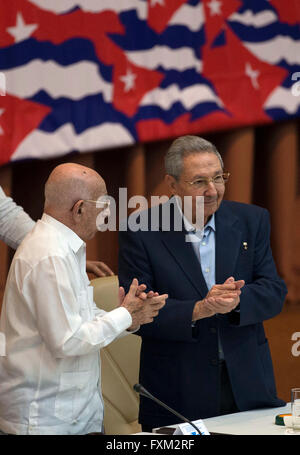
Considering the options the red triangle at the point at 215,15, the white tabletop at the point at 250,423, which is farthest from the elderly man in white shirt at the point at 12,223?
the red triangle at the point at 215,15

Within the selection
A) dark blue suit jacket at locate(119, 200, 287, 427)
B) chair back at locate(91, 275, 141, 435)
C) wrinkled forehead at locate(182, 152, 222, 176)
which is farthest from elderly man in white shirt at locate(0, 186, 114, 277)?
wrinkled forehead at locate(182, 152, 222, 176)

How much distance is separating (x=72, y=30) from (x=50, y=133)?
0.57m

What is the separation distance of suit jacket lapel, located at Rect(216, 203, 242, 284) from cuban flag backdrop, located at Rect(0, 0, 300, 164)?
1375mm

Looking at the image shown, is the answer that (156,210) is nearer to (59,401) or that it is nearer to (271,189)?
(59,401)

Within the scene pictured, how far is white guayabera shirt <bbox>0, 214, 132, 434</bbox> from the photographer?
2104 millimetres

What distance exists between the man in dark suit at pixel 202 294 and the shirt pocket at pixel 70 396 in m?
0.44

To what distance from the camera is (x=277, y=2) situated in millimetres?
4699

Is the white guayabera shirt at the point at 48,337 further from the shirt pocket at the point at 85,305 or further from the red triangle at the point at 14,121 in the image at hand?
the red triangle at the point at 14,121

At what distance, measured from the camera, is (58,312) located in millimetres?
2094

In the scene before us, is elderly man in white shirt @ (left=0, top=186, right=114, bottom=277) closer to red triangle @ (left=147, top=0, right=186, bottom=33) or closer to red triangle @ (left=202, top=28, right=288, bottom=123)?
red triangle @ (left=147, top=0, right=186, bottom=33)

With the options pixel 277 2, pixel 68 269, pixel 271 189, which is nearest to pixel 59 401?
pixel 68 269

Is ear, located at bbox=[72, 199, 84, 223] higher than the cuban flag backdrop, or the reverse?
the cuban flag backdrop

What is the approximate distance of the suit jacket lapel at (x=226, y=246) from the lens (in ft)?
8.74

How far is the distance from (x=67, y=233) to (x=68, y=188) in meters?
0.14
